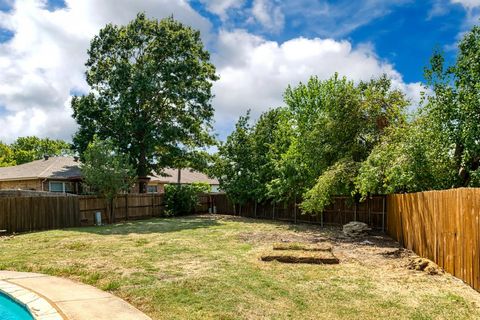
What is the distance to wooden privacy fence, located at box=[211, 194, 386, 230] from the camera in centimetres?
1644

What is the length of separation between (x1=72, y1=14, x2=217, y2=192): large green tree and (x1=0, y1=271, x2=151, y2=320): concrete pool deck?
734 inches

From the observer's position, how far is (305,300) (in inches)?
232

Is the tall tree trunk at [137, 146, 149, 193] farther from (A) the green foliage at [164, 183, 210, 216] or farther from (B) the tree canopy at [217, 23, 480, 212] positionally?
(B) the tree canopy at [217, 23, 480, 212]

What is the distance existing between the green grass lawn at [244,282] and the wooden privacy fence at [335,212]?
5.60 meters

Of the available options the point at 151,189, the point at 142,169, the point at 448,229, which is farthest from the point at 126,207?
the point at 448,229

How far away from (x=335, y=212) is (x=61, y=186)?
18.8 metres

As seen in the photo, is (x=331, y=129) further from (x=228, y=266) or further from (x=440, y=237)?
(x=228, y=266)

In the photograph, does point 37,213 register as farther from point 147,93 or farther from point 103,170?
point 147,93

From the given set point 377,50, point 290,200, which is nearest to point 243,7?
point 377,50

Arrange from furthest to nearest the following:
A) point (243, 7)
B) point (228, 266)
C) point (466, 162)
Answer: point (243, 7)
point (466, 162)
point (228, 266)

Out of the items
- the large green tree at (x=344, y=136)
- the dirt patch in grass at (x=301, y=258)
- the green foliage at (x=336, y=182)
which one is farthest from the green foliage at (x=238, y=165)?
the dirt patch in grass at (x=301, y=258)

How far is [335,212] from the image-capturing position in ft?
60.8

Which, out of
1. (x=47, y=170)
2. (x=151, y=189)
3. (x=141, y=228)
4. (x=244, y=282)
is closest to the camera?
(x=244, y=282)

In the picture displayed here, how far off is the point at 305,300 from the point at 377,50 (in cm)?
1112
